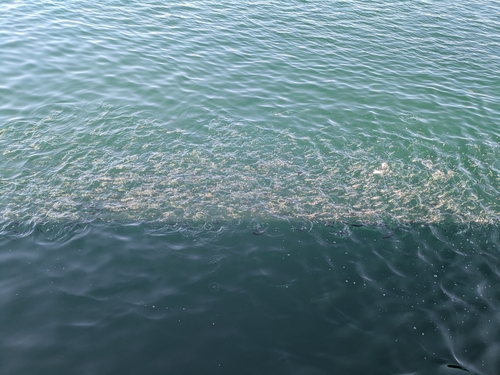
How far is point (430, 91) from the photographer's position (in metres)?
24.1

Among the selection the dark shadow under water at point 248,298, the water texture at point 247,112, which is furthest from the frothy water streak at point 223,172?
the dark shadow under water at point 248,298

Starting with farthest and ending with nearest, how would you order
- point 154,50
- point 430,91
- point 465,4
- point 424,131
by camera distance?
point 465,4 → point 154,50 → point 430,91 → point 424,131

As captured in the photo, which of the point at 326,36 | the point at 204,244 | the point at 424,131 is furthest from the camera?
the point at 326,36

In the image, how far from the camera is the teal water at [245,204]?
37.5 ft

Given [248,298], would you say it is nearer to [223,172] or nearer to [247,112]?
[223,172]

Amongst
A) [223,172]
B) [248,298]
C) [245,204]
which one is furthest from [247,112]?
[248,298]

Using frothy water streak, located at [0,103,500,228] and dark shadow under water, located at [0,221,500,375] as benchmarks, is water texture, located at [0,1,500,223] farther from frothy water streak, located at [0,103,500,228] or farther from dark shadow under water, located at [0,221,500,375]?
dark shadow under water, located at [0,221,500,375]

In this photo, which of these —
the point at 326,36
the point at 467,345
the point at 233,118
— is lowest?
the point at 467,345

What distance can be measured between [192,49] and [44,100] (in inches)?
396

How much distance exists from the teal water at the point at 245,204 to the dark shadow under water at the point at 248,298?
56mm

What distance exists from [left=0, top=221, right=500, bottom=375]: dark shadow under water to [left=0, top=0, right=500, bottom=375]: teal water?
56 millimetres

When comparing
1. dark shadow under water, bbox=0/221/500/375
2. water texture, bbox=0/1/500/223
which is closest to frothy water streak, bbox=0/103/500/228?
water texture, bbox=0/1/500/223

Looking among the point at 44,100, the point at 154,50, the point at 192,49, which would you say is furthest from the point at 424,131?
the point at 44,100

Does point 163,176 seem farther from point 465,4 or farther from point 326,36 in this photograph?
point 465,4
